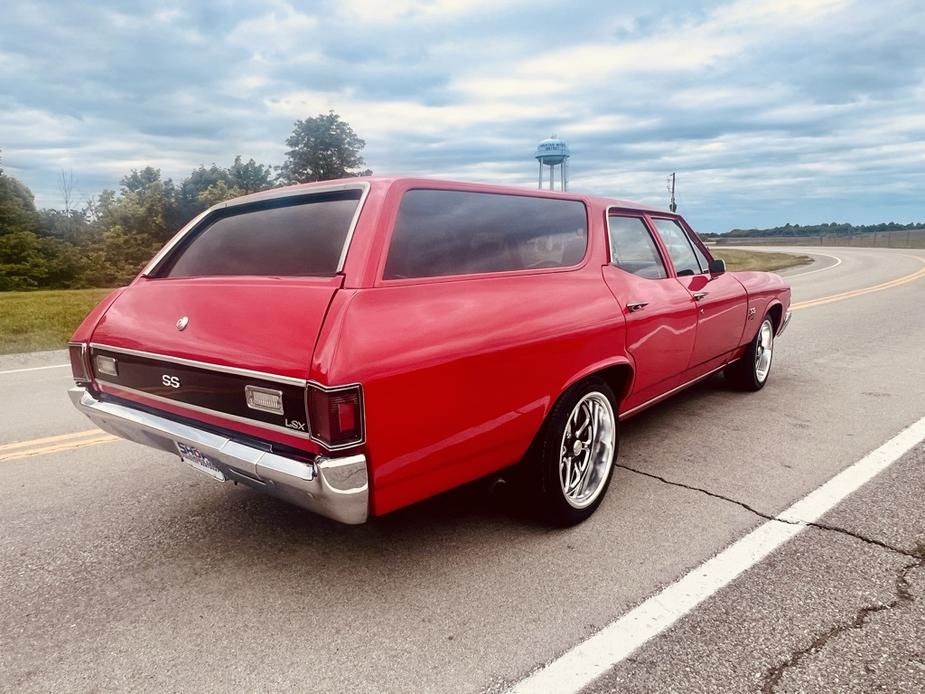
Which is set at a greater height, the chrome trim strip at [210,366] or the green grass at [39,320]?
the chrome trim strip at [210,366]

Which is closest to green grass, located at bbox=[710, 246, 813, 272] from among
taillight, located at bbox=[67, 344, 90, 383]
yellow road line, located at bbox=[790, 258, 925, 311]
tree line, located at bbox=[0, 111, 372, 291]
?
yellow road line, located at bbox=[790, 258, 925, 311]

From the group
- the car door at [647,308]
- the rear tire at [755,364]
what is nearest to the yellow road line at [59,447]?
the car door at [647,308]

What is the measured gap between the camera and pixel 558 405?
2.98 meters

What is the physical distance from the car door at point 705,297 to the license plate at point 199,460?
309 cm

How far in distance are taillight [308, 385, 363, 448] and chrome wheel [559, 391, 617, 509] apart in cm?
127

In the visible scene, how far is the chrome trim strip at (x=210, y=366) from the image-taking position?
88.6 inches

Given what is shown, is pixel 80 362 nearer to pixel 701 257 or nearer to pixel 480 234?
pixel 480 234

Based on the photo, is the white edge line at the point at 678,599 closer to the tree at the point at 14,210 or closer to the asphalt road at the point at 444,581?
the asphalt road at the point at 444,581

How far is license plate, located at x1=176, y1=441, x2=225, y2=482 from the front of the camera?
8.60 feet

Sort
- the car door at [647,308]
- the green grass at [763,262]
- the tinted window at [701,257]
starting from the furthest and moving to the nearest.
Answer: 1. the green grass at [763,262]
2. the tinted window at [701,257]
3. the car door at [647,308]

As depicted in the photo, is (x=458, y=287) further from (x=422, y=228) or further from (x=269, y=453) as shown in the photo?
(x=269, y=453)

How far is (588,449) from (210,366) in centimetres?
188

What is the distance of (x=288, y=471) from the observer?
2.26 meters

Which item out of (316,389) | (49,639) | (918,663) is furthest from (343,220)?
(918,663)
